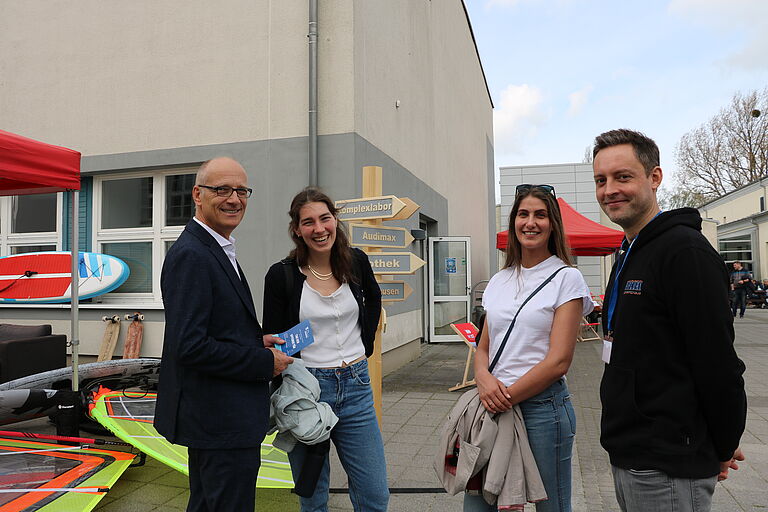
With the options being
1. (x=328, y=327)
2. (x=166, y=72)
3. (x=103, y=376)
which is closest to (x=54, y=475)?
(x=103, y=376)

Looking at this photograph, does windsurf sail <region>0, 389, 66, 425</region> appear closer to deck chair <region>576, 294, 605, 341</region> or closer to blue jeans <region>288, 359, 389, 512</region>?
blue jeans <region>288, 359, 389, 512</region>

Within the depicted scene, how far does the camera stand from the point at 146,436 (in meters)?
3.86

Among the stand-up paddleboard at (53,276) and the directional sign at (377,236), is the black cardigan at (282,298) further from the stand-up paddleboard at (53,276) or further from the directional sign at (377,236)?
the stand-up paddleboard at (53,276)

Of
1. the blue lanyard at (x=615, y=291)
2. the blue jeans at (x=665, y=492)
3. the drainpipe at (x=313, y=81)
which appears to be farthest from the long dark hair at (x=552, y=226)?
the drainpipe at (x=313, y=81)

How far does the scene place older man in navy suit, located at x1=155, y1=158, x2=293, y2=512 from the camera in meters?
1.87

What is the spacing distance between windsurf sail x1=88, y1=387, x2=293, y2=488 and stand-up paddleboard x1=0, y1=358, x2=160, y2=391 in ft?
0.56

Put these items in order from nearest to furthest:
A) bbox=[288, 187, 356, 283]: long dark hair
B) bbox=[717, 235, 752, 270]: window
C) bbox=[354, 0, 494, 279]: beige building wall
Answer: bbox=[288, 187, 356, 283]: long dark hair, bbox=[354, 0, 494, 279]: beige building wall, bbox=[717, 235, 752, 270]: window

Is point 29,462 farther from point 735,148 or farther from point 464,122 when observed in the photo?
point 735,148

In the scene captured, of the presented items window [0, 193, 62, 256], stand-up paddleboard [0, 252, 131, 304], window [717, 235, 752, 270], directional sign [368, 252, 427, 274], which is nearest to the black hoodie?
directional sign [368, 252, 427, 274]

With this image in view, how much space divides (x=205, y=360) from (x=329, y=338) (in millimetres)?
760

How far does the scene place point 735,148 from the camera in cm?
3622

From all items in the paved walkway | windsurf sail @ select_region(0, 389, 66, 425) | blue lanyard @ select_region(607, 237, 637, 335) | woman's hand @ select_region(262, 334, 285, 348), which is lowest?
the paved walkway

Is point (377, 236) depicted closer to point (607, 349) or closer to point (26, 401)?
point (607, 349)

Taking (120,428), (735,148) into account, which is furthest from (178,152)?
(735,148)
